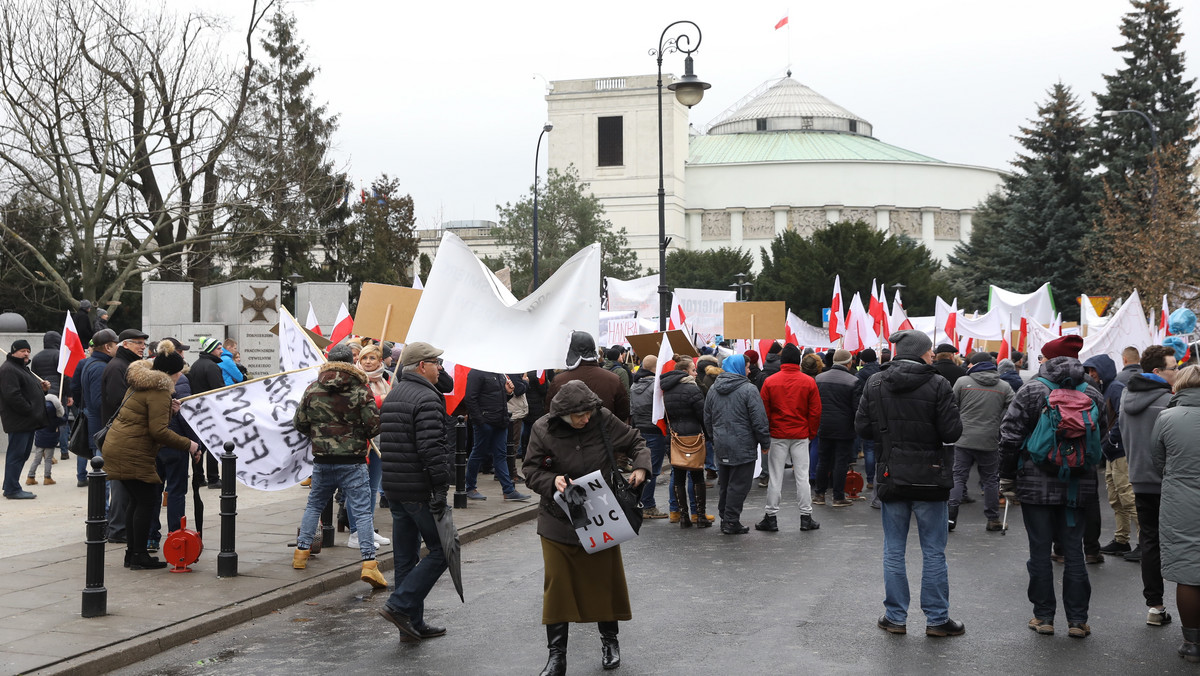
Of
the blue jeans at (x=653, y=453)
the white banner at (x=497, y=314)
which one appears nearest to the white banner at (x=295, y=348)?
the white banner at (x=497, y=314)

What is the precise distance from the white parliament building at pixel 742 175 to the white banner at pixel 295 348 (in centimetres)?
7654

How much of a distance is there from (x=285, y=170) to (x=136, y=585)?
2830cm

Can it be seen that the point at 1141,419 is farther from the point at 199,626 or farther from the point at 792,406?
the point at 199,626

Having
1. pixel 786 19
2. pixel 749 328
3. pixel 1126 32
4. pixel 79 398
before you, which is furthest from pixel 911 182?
pixel 79 398

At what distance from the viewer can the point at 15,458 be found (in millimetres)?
13273

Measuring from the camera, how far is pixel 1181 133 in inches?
1747

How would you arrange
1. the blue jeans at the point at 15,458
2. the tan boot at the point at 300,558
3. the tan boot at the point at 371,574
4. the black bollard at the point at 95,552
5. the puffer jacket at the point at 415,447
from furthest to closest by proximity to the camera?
the blue jeans at the point at 15,458 → the tan boot at the point at 300,558 → the tan boot at the point at 371,574 → the black bollard at the point at 95,552 → the puffer jacket at the point at 415,447

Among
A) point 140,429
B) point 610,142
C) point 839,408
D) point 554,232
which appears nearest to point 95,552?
point 140,429

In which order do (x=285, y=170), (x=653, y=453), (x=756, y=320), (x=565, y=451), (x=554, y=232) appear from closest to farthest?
(x=565, y=451), (x=653, y=453), (x=756, y=320), (x=285, y=170), (x=554, y=232)

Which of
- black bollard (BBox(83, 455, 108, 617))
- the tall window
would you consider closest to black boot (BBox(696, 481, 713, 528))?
black bollard (BBox(83, 455, 108, 617))

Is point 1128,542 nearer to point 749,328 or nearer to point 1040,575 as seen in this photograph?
point 1040,575

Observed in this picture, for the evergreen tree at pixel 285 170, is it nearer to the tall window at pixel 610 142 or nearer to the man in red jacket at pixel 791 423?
the man in red jacket at pixel 791 423

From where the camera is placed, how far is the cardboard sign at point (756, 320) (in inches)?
736

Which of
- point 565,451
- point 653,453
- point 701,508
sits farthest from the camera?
point 653,453
